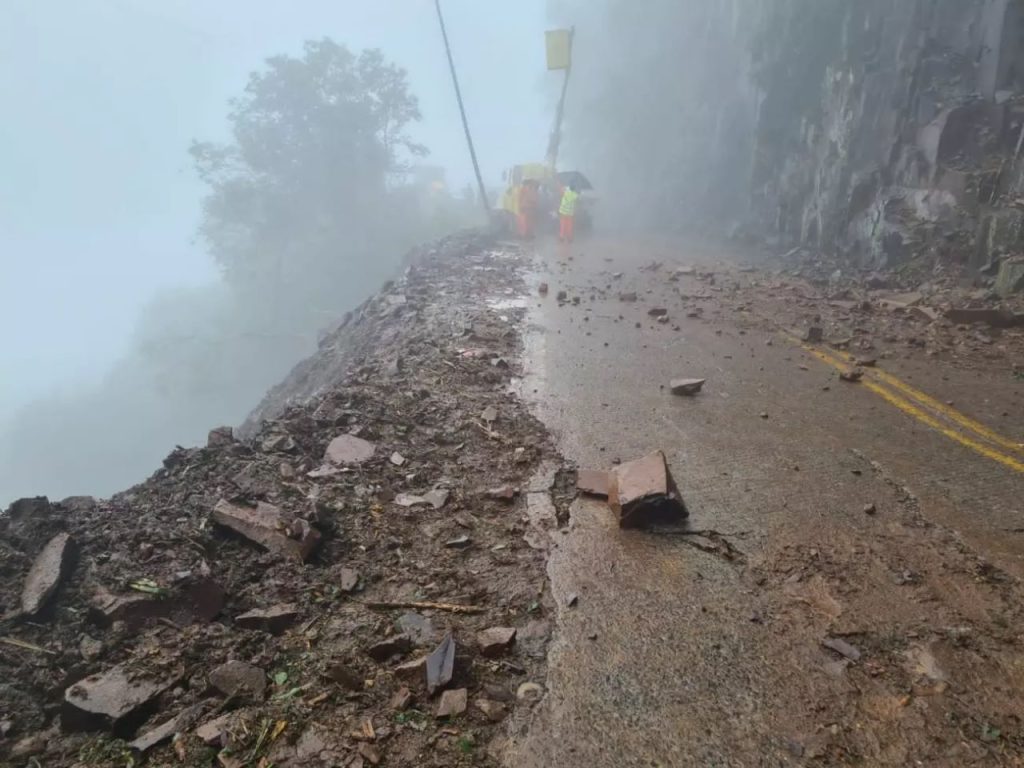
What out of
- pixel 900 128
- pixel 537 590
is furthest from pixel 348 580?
pixel 900 128

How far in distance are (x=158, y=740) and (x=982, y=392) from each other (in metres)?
6.34

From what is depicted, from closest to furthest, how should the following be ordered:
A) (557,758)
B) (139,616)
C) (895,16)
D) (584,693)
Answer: (557,758) → (584,693) → (139,616) → (895,16)

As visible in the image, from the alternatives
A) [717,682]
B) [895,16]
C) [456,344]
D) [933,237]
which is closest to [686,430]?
[717,682]

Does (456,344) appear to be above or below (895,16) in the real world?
below

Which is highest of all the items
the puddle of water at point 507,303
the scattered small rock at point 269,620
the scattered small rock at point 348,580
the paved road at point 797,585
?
the scattered small rock at point 269,620

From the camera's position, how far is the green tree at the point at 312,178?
28.0 metres

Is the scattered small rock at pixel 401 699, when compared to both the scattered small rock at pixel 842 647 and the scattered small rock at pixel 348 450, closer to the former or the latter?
the scattered small rock at pixel 842 647

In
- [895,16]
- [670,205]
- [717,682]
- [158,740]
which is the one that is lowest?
[670,205]

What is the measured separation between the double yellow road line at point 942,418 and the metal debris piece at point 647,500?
2.38 meters

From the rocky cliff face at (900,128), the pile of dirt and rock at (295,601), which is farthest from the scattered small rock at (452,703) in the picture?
the rocky cliff face at (900,128)

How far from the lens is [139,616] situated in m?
2.75

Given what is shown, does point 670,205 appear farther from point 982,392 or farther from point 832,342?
point 982,392

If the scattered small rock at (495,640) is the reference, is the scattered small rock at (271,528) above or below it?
above

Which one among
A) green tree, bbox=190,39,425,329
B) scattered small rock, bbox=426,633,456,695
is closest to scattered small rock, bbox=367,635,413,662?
scattered small rock, bbox=426,633,456,695
